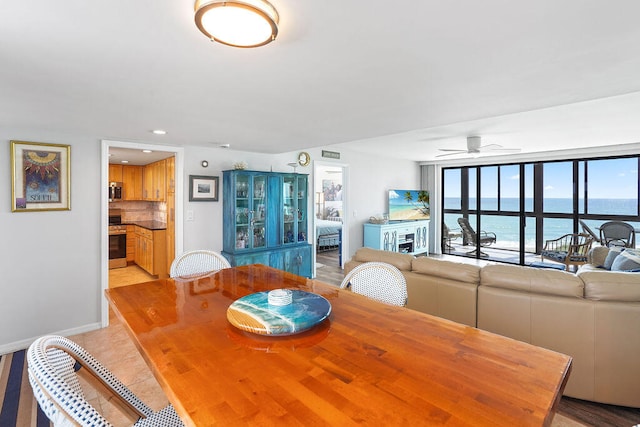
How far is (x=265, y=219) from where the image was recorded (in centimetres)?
460

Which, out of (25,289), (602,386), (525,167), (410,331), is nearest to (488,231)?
(525,167)

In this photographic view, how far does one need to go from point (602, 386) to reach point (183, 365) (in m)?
2.65

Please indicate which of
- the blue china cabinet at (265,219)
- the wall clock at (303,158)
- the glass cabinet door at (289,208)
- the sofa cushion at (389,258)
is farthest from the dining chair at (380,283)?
the wall clock at (303,158)

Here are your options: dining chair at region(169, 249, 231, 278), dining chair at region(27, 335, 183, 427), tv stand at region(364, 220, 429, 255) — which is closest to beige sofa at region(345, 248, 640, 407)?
dining chair at region(169, 249, 231, 278)

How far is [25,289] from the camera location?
319 cm

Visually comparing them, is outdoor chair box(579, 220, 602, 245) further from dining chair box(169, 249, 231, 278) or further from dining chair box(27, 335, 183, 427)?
dining chair box(27, 335, 183, 427)

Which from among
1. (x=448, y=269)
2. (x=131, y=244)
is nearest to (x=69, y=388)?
(x=448, y=269)

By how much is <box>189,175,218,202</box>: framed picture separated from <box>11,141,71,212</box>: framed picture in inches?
50.5

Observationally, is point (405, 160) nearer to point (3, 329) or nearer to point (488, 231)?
point (488, 231)

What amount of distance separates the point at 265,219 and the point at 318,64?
3176 mm

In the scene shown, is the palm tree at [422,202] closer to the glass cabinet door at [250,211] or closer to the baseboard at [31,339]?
the glass cabinet door at [250,211]

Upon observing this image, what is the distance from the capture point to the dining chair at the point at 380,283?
2031 mm

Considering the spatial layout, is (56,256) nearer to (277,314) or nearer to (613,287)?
(277,314)

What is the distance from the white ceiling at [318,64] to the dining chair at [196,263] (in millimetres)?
1156
